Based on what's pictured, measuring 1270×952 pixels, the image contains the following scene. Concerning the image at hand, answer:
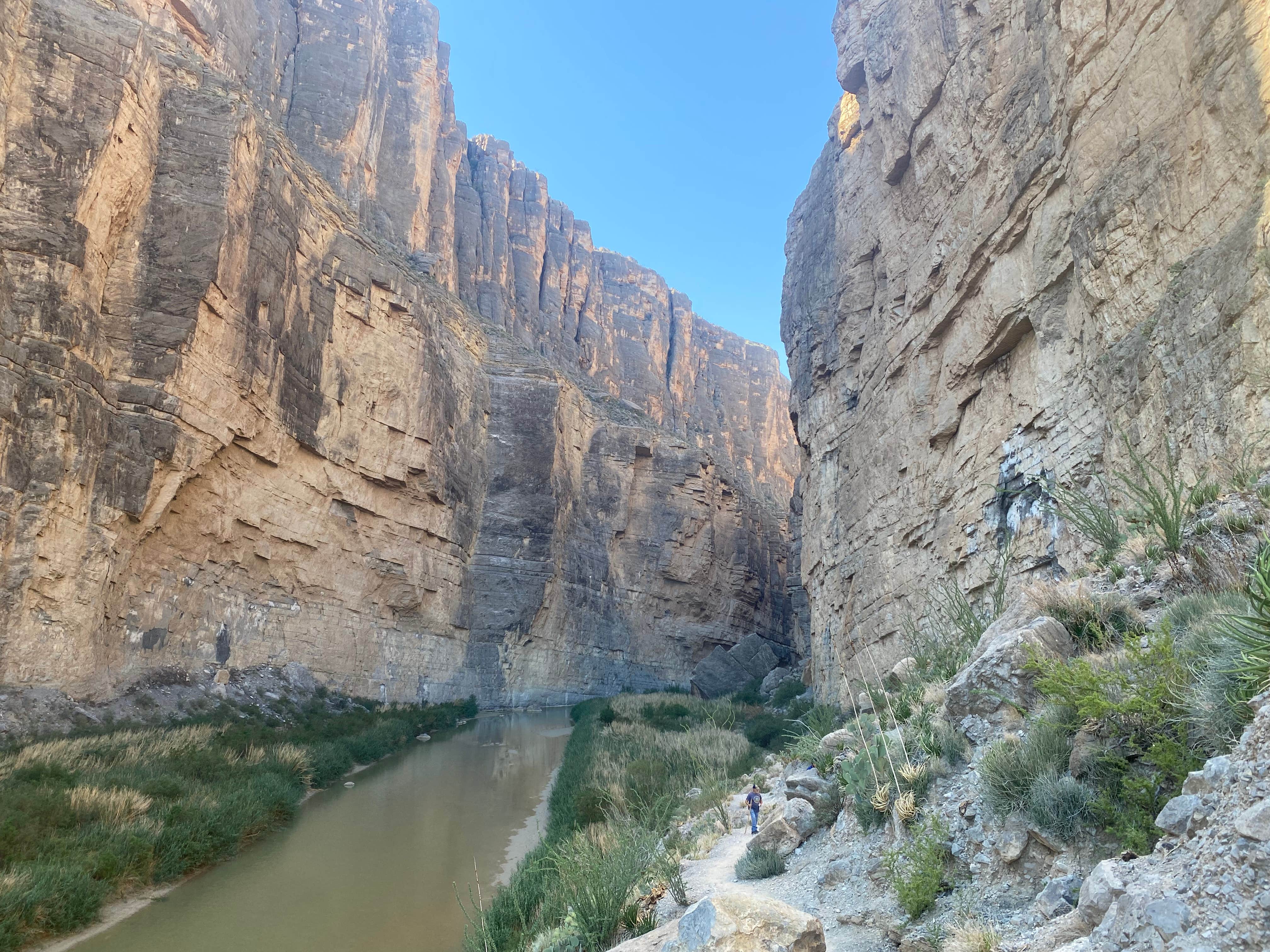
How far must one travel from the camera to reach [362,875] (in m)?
11.0

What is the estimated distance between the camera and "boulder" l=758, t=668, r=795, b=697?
33.6 meters

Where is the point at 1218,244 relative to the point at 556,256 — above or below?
below

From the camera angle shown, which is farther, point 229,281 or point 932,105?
point 229,281

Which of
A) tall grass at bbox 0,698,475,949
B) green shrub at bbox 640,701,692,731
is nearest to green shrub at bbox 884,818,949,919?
tall grass at bbox 0,698,475,949

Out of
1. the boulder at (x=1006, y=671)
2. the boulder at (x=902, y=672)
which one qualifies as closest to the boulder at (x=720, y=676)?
the boulder at (x=902, y=672)

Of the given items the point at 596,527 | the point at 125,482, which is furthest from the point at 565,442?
the point at 125,482

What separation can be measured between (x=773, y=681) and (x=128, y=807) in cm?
2850

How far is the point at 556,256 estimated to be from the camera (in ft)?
246

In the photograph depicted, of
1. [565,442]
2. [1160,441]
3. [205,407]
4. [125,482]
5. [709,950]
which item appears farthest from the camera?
[565,442]

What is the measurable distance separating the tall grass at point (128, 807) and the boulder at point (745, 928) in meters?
8.55

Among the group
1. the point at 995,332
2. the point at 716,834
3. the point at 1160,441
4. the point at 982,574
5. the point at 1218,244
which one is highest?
the point at 995,332

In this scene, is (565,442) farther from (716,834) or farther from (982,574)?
(716,834)

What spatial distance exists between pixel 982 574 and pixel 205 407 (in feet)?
69.1

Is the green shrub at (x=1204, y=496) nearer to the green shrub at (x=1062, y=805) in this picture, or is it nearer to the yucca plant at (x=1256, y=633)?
the yucca plant at (x=1256, y=633)
